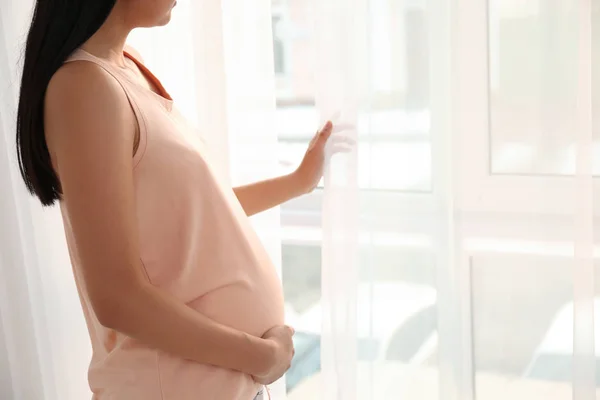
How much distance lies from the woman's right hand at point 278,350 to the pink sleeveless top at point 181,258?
14 mm

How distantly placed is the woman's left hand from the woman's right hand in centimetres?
31

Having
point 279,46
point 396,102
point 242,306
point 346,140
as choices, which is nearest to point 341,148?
point 346,140

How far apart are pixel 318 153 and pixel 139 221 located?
39 centimetres

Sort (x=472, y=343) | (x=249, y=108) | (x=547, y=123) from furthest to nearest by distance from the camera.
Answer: (x=249, y=108) < (x=472, y=343) < (x=547, y=123)

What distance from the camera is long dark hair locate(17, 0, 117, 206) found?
93 centimetres

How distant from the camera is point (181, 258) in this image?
1010 millimetres

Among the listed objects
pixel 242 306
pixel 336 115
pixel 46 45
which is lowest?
pixel 242 306

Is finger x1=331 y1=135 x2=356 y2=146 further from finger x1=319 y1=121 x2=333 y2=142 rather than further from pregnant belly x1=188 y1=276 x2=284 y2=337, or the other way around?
pregnant belly x1=188 y1=276 x2=284 y2=337

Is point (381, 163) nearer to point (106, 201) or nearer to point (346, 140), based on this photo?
point (346, 140)

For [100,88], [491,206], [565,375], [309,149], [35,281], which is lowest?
[565,375]

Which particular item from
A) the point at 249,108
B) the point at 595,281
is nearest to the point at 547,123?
the point at 595,281

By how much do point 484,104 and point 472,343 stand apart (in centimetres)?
41

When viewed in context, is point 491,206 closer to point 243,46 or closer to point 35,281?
point 243,46

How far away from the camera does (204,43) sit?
4.58ft
